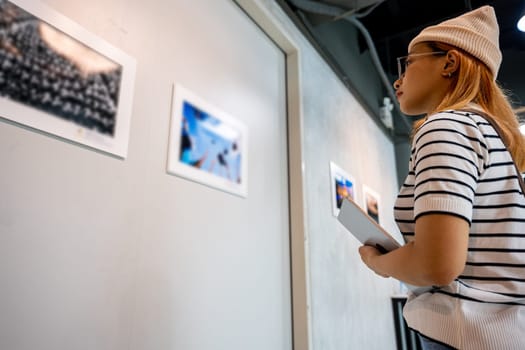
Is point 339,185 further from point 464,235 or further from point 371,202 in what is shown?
point 464,235

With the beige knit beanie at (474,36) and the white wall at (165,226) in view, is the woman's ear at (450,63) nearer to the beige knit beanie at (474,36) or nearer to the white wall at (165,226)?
the beige knit beanie at (474,36)

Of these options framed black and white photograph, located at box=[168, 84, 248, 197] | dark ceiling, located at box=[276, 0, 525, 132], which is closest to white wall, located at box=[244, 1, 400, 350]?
dark ceiling, located at box=[276, 0, 525, 132]

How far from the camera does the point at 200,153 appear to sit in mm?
1506

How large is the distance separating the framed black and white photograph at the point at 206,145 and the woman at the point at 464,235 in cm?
87

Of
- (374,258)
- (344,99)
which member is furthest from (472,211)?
(344,99)

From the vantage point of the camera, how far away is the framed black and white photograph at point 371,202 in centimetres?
306

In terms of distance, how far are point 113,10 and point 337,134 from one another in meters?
1.93

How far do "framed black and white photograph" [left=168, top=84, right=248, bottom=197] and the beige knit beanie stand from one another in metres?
0.91

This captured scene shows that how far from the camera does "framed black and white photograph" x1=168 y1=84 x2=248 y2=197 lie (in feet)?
4.61

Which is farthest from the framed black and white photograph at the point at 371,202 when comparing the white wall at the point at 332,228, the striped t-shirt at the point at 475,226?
the striped t-shirt at the point at 475,226

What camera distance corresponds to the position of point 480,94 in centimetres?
78

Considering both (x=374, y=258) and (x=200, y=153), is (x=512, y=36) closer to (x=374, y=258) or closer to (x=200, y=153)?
(x=200, y=153)

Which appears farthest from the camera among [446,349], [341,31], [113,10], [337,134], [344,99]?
[341,31]

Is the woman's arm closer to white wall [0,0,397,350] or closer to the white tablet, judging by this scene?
the white tablet
